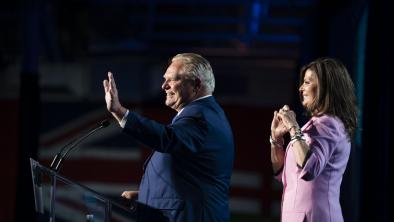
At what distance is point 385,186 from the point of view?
288cm

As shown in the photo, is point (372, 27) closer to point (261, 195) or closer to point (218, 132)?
point (218, 132)

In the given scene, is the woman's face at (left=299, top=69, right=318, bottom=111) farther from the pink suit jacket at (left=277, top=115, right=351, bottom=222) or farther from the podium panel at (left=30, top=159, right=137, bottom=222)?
the podium panel at (left=30, top=159, right=137, bottom=222)

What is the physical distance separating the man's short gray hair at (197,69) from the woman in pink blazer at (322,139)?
0.25 m

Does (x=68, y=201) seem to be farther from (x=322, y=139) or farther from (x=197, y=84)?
(x=322, y=139)

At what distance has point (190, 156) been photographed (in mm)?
2164

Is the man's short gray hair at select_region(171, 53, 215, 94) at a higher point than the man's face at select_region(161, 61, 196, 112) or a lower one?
higher

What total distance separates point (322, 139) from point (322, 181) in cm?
12

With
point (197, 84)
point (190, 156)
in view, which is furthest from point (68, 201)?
point (197, 84)

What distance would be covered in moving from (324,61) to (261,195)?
4167mm

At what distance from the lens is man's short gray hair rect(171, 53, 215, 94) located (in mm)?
2254

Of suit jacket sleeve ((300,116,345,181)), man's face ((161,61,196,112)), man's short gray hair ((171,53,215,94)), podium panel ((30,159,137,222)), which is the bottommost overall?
podium panel ((30,159,137,222))

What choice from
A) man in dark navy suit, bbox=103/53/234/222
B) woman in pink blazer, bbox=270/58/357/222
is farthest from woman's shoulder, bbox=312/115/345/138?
man in dark navy suit, bbox=103/53/234/222

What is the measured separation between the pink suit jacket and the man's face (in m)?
0.34

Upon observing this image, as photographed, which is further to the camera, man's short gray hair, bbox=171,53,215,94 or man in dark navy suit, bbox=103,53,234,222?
man's short gray hair, bbox=171,53,215,94
